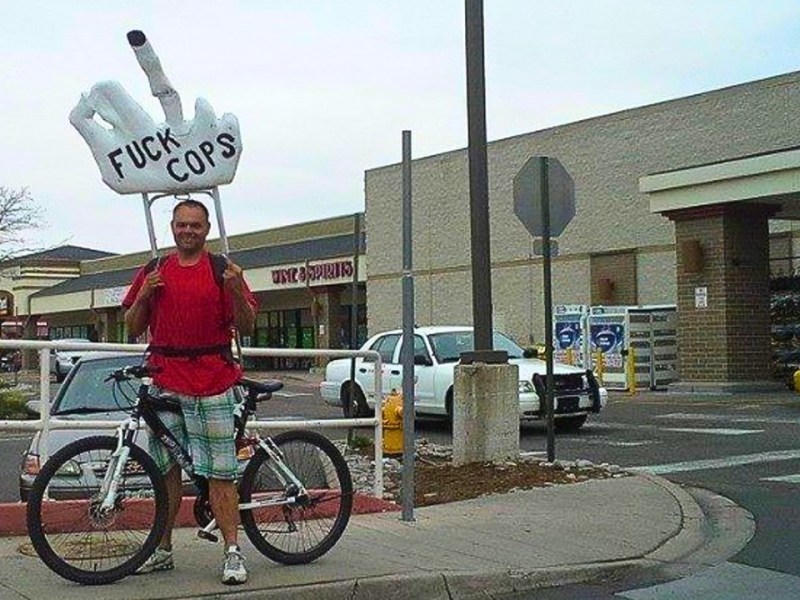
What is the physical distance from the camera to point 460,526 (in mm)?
8844

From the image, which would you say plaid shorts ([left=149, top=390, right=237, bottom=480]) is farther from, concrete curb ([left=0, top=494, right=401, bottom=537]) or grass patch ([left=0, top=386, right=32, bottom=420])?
grass patch ([left=0, top=386, right=32, bottom=420])

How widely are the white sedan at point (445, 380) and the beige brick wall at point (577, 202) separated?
14.8 m

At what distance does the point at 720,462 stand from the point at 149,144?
7235mm

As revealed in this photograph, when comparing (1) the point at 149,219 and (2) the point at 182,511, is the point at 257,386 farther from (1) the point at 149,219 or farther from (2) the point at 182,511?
(1) the point at 149,219

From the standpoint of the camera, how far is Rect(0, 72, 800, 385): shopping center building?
25.5m

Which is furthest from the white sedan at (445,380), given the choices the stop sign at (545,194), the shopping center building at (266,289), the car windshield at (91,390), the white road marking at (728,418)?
the shopping center building at (266,289)

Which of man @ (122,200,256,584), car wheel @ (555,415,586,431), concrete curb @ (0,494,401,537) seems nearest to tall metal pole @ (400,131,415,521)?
concrete curb @ (0,494,401,537)

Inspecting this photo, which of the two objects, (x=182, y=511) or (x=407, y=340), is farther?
(x=407, y=340)

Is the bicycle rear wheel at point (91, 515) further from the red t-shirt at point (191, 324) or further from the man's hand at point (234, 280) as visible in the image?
the man's hand at point (234, 280)

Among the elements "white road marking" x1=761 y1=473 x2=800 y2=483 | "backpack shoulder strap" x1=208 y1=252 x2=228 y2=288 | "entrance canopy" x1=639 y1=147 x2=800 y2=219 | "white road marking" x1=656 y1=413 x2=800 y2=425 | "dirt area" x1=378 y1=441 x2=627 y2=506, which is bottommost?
"white road marking" x1=761 y1=473 x2=800 y2=483

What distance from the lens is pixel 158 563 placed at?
6855 mm

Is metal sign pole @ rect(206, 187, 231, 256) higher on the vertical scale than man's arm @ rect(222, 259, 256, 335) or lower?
higher

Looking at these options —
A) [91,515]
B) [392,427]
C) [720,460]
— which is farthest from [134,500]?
[720,460]

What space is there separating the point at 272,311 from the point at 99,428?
4966 centimetres
